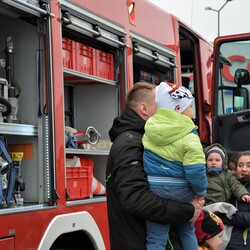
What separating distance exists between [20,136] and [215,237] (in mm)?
1509

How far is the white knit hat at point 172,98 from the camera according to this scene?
3205 millimetres

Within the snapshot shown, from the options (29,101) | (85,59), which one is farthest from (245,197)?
(29,101)

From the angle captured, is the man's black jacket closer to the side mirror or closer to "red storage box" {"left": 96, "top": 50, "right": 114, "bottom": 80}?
"red storage box" {"left": 96, "top": 50, "right": 114, "bottom": 80}

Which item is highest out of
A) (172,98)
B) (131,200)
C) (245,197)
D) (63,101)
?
(63,101)

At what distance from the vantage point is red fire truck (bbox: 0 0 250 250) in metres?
4.00

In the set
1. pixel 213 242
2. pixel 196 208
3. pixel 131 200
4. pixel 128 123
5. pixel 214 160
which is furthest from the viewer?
pixel 214 160

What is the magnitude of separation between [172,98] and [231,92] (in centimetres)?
389

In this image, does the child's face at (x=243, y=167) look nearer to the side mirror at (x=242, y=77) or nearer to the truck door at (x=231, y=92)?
the truck door at (x=231, y=92)

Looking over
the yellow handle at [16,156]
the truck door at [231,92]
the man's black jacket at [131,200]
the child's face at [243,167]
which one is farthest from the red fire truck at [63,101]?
the child's face at [243,167]

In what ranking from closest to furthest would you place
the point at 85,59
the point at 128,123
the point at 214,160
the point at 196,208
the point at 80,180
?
the point at 196,208, the point at 128,123, the point at 80,180, the point at 85,59, the point at 214,160

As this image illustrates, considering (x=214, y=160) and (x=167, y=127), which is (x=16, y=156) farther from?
(x=214, y=160)

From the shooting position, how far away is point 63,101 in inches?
170

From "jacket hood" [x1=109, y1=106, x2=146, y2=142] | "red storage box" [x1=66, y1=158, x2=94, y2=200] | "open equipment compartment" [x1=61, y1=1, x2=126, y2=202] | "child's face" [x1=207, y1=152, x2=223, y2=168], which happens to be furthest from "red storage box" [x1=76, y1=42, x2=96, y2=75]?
"jacket hood" [x1=109, y1=106, x2=146, y2=142]

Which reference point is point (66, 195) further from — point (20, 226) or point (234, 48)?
point (234, 48)
